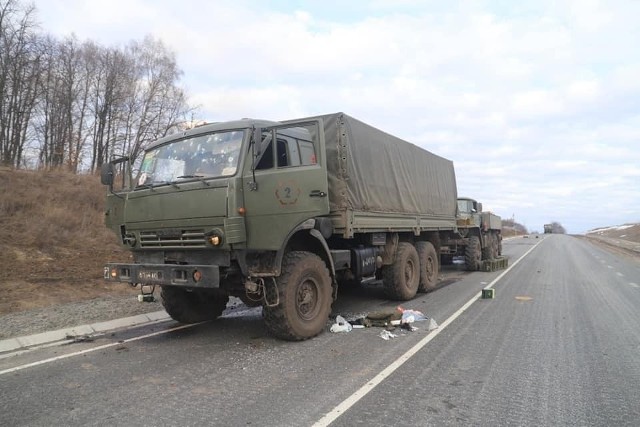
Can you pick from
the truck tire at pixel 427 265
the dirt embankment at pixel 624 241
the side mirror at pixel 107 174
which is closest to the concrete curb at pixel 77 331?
the side mirror at pixel 107 174

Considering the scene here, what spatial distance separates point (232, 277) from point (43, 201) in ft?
37.7

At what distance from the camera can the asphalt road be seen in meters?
3.87

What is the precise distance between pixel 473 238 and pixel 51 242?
43.2 feet

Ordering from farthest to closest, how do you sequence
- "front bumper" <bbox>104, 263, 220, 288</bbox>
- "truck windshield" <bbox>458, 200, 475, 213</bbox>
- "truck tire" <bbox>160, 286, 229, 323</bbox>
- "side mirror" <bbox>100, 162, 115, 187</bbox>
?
"truck windshield" <bbox>458, 200, 475, 213</bbox>
"truck tire" <bbox>160, 286, 229, 323</bbox>
"side mirror" <bbox>100, 162, 115, 187</bbox>
"front bumper" <bbox>104, 263, 220, 288</bbox>

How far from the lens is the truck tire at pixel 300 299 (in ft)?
20.0

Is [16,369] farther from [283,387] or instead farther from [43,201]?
[43,201]

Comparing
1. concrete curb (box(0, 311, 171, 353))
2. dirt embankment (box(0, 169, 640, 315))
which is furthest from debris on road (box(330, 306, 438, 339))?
dirt embankment (box(0, 169, 640, 315))

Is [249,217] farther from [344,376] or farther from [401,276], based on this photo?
[401,276]

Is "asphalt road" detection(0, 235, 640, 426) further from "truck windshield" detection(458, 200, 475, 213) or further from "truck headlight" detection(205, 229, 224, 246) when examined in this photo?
"truck windshield" detection(458, 200, 475, 213)

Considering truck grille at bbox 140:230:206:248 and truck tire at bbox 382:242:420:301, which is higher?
truck grille at bbox 140:230:206:248

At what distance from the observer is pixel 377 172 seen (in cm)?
884

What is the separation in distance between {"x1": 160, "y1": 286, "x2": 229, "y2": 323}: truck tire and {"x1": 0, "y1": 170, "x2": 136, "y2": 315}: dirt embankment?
314 centimetres

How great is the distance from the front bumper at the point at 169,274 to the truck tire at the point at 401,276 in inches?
185

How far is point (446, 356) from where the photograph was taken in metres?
5.52
